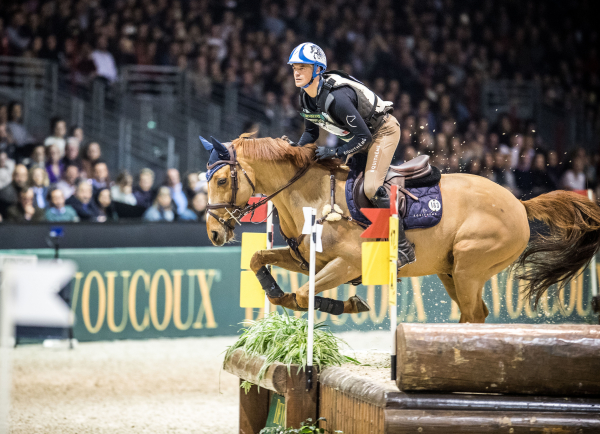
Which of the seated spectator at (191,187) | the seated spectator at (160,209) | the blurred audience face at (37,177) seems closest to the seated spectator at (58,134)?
the blurred audience face at (37,177)

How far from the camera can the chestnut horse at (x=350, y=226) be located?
166 inches

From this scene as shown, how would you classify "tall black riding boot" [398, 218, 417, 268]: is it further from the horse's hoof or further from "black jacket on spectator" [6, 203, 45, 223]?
"black jacket on spectator" [6, 203, 45, 223]

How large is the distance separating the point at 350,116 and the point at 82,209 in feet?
17.2

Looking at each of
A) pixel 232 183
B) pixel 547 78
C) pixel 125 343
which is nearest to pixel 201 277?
pixel 125 343

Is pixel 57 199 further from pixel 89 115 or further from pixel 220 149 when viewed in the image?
pixel 220 149

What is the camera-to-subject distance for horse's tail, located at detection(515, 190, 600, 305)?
476 centimetres

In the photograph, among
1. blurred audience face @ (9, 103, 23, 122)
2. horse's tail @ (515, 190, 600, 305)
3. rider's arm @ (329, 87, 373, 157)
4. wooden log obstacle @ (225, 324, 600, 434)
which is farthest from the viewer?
blurred audience face @ (9, 103, 23, 122)

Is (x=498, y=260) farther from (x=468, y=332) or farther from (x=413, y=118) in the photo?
(x=413, y=118)

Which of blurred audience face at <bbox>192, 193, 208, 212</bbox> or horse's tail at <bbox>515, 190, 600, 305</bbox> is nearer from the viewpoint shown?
horse's tail at <bbox>515, 190, 600, 305</bbox>

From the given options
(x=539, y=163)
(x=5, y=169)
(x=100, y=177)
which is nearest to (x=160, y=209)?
(x=100, y=177)

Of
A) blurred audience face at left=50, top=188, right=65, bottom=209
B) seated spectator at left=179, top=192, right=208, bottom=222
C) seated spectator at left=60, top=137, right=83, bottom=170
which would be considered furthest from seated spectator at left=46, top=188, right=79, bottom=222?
seated spectator at left=179, top=192, right=208, bottom=222

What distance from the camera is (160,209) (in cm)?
880

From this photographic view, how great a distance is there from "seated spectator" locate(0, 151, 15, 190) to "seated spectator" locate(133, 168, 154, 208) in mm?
1495

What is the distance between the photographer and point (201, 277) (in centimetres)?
830
